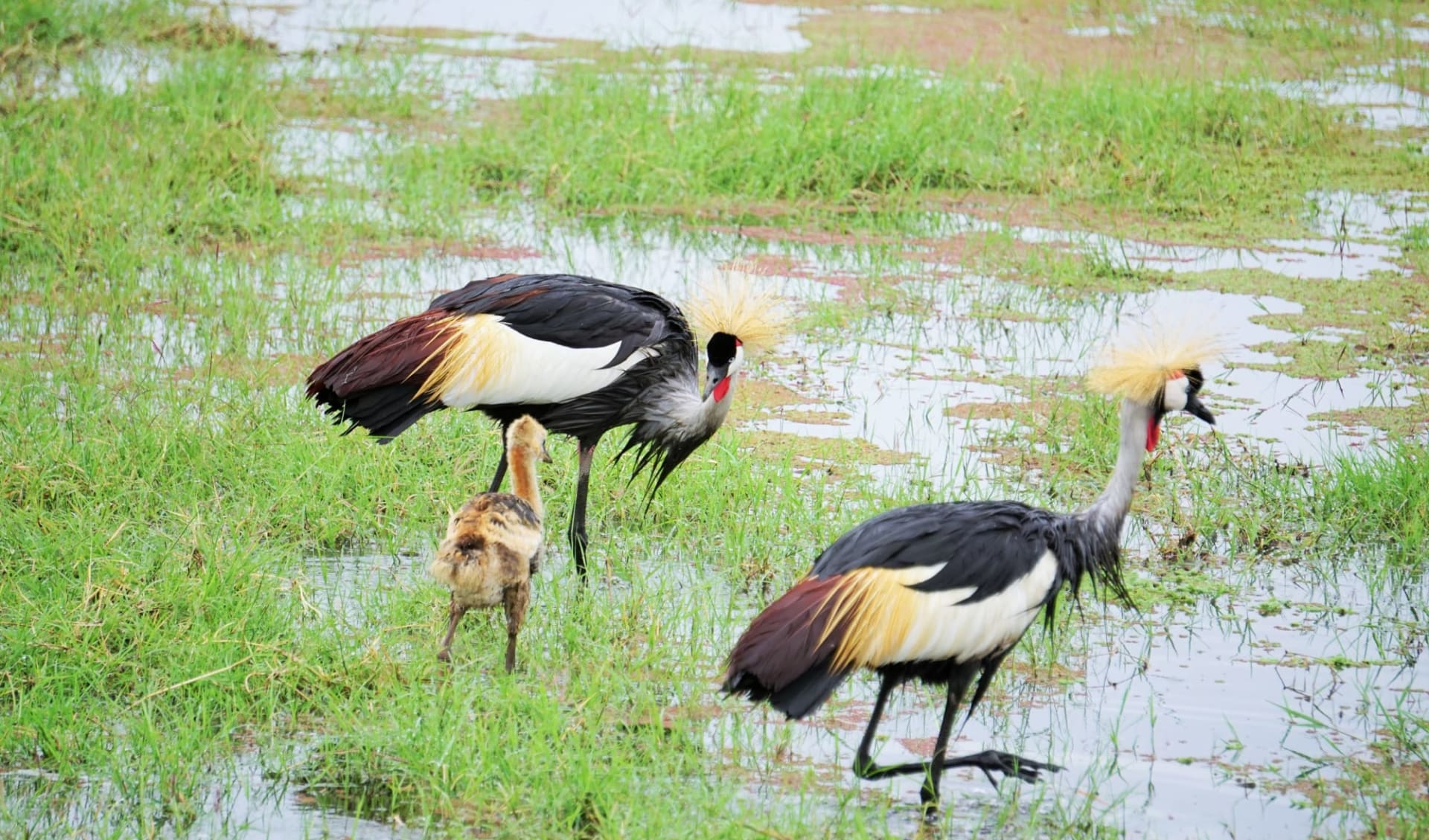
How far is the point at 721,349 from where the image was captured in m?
5.37

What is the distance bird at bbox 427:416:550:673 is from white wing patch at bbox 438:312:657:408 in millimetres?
760

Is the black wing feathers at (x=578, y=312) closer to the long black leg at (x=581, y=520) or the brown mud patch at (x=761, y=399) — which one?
the long black leg at (x=581, y=520)

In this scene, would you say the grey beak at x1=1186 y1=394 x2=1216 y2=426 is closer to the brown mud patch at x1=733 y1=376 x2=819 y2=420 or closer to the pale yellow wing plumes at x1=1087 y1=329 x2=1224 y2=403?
the pale yellow wing plumes at x1=1087 y1=329 x2=1224 y2=403

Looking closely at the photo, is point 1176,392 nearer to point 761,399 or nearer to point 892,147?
point 761,399

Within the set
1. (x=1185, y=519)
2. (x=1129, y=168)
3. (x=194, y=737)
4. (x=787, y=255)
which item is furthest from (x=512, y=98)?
(x=194, y=737)

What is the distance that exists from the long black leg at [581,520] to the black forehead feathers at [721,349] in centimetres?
54

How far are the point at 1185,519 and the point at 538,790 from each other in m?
2.87

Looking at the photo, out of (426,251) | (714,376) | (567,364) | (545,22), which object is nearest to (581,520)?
(567,364)

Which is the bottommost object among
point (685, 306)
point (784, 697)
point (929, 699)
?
point (929, 699)

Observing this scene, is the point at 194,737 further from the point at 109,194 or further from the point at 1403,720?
the point at 109,194

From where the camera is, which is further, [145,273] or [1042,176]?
[1042,176]

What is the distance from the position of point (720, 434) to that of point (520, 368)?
1221 millimetres

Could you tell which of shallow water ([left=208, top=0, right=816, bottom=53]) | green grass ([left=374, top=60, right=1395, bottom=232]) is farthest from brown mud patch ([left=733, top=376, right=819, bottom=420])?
shallow water ([left=208, top=0, right=816, bottom=53])

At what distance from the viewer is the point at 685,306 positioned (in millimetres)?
5809
